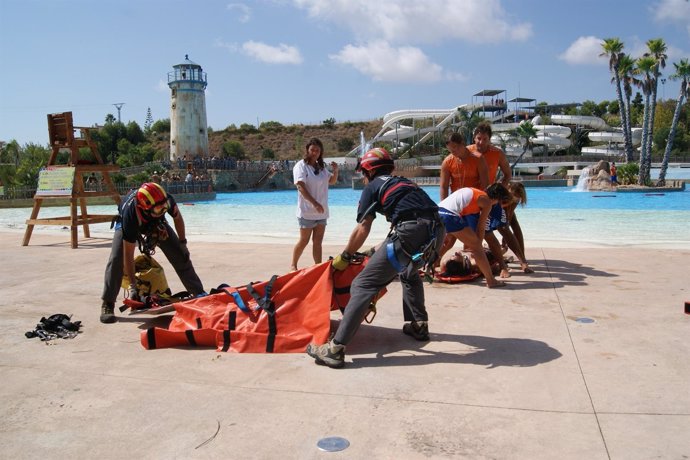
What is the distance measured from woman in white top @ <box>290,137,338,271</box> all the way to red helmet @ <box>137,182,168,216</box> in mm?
2191

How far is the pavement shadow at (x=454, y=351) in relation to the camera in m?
3.98

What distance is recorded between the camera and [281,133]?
356ft

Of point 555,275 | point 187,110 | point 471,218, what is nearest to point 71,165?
point 471,218

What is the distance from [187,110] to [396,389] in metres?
60.1

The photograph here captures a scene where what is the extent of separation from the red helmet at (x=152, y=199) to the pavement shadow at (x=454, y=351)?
2028 millimetres

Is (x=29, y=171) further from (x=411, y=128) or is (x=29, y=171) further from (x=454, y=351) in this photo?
(x=411, y=128)

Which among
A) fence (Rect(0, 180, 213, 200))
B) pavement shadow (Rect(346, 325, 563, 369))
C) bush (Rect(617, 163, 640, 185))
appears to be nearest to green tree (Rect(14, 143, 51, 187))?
fence (Rect(0, 180, 213, 200))

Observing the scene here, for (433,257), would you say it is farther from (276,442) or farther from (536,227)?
(536,227)

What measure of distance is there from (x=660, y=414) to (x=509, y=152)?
85.3 meters

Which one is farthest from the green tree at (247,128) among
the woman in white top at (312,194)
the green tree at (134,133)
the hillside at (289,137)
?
the woman in white top at (312,194)

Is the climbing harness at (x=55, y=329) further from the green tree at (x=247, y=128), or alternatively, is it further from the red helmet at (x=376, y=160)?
the green tree at (x=247, y=128)

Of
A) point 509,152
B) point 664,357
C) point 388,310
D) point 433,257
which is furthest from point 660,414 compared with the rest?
point 509,152

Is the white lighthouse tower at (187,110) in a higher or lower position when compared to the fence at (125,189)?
higher

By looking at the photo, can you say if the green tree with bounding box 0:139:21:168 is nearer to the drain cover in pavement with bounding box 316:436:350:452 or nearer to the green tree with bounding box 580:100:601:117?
the drain cover in pavement with bounding box 316:436:350:452
